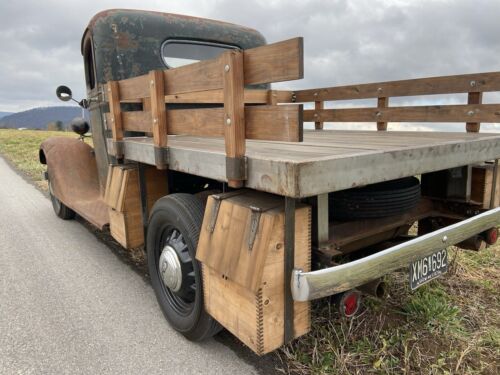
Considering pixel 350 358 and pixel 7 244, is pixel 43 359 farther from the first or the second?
pixel 7 244

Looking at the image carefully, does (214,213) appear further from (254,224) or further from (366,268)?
(366,268)

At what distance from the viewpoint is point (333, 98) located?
4773 millimetres

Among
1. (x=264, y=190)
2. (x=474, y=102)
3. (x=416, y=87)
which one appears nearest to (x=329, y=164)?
(x=264, y=190)

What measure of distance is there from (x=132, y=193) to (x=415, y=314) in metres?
2.24

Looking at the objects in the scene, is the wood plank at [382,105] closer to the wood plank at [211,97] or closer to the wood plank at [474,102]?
the wood plank at [474,102]

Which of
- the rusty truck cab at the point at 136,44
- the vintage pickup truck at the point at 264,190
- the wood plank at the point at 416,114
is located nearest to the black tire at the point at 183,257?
the vintage pickup truck at the point at 264,190

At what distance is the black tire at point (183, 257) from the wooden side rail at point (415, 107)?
2646mm

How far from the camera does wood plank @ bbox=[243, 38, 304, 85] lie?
1.42 metres

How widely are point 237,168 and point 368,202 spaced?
3.12ft

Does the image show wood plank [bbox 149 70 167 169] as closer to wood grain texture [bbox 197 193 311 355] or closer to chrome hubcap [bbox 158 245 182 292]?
chrome hubcap [bbox 158 245 182 292]

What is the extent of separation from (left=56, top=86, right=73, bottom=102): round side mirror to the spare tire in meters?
3.72

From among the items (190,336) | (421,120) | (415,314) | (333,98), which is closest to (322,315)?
(415,314)

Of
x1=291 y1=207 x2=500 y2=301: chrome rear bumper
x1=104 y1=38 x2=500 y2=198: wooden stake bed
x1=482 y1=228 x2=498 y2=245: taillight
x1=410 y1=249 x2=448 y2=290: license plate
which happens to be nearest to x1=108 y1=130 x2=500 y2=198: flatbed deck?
x1=104 y1=38 x2=500 y2=198: wooden stake bed

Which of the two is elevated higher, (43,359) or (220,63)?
(220,63)
